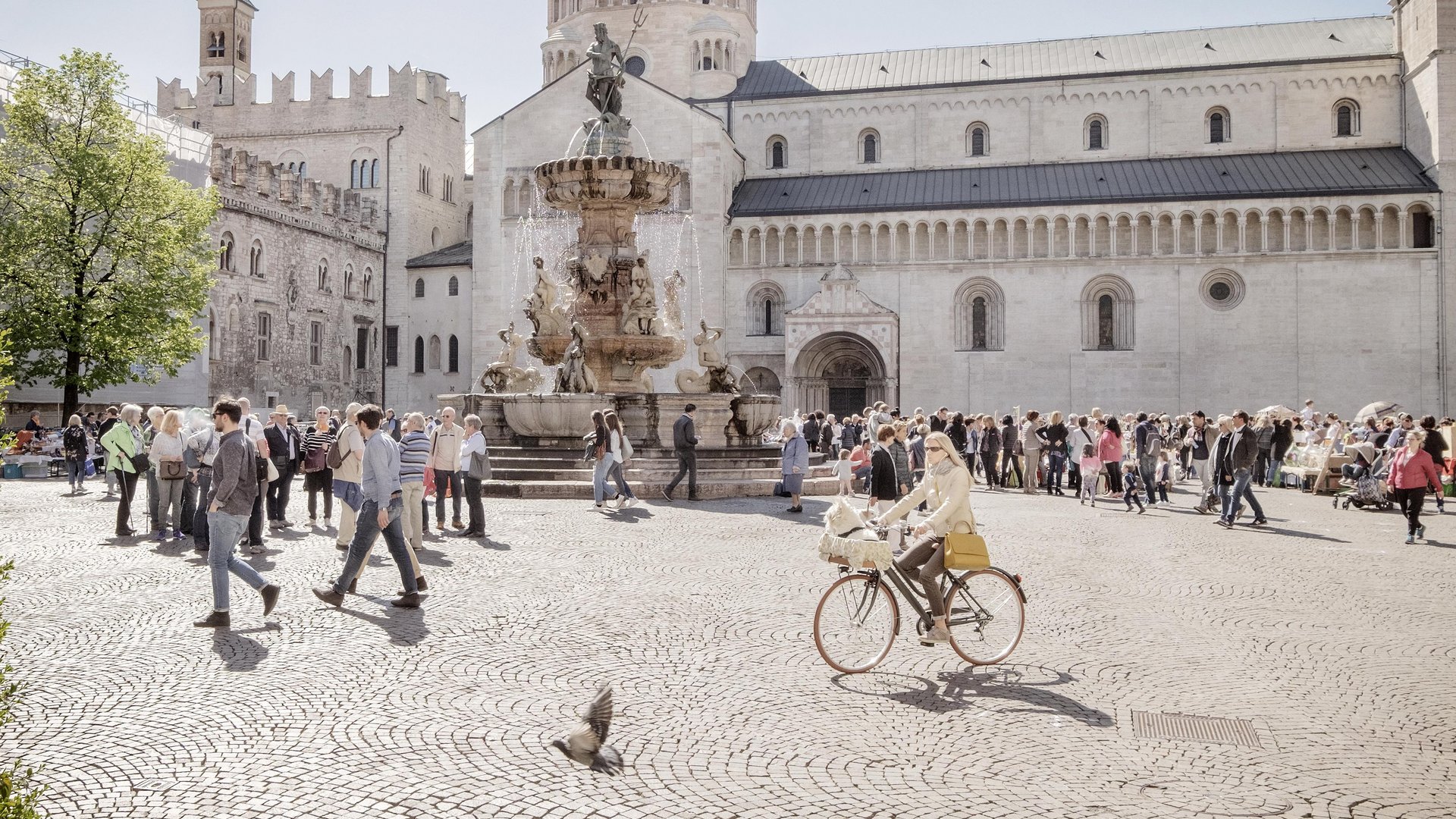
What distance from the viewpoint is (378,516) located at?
9.20m

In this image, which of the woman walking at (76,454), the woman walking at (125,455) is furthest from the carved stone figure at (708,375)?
the woman walking at (76,454)

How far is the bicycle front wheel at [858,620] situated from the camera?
7.21 meters

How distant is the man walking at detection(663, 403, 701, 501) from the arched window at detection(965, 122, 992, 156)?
3793cm

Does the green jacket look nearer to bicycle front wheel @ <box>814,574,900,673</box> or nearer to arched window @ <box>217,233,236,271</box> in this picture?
bicycle front wheel @ <box>814,574,900,673</box>

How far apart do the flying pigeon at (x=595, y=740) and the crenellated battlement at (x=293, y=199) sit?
135 feet

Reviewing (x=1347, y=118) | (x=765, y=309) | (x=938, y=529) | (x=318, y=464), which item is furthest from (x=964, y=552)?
(x=1347, y=118)

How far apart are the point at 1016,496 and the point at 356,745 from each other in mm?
17988

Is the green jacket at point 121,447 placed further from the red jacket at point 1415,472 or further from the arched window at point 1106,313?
the arched window at point 1106,313

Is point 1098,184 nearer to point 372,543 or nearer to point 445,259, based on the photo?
point 445,259

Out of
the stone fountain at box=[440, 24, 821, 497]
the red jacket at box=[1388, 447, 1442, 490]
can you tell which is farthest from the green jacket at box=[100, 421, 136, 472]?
the red jacket at box=[1388, 447, 1442, 490]

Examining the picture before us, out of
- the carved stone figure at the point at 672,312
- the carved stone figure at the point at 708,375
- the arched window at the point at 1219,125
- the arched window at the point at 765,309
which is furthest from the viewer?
the arched window at the point at 1219,125

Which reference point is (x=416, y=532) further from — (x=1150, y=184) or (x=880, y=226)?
(x=1150, y=184)

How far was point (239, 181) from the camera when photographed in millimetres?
45188

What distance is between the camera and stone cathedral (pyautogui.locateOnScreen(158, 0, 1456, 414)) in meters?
44.6
